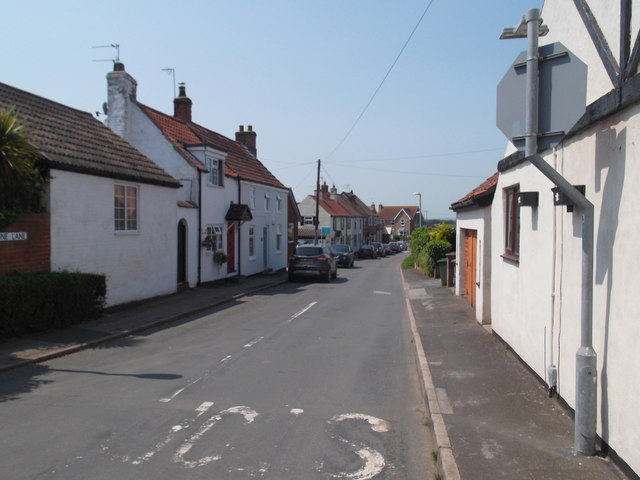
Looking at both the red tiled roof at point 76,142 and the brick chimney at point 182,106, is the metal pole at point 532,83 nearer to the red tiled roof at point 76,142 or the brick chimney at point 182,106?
the red tiled roof at point 76,142

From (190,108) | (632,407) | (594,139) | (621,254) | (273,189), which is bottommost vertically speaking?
(632,407)

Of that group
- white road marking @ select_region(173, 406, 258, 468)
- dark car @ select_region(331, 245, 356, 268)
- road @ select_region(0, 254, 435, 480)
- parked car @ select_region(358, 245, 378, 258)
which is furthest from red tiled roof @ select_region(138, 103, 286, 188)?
parked car @ select_region(358, 245, 378, 258)

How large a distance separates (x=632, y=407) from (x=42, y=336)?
32.7 feet

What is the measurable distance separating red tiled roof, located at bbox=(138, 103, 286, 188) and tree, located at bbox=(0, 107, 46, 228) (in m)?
9.30

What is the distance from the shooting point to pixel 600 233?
15.9ft

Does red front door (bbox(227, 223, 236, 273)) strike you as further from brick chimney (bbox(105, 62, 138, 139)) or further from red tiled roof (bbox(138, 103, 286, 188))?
brick chimney (bbox(105, 62, 138, 139))

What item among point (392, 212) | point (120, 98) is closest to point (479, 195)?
point (120, 98)

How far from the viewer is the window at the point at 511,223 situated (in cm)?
918

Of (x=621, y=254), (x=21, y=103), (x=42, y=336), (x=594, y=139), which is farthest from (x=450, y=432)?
(x=21, y=103)

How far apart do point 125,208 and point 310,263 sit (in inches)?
470

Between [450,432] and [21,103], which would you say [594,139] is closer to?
[450,432]

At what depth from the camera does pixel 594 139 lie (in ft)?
16.4

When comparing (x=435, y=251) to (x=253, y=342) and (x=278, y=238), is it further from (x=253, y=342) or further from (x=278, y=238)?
(x=253, y=342)

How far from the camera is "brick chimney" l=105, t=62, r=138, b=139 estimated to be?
21.0 m
